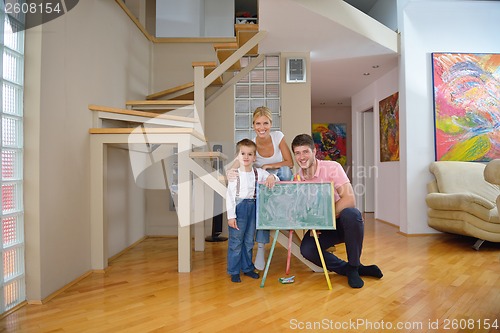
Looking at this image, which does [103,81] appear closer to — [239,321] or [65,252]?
[65,252]

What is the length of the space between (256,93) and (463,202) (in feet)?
8.30

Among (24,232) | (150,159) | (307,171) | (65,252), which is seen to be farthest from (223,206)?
(24,232)

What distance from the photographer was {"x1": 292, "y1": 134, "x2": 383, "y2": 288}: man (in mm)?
2406

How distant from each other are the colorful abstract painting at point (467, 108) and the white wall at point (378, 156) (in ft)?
2.16

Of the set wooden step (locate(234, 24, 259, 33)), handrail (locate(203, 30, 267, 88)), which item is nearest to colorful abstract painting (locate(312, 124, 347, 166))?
handrail (locate(203, 30, 267, 88))

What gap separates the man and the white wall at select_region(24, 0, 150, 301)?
1554 mm

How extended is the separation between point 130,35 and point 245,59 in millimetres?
1361

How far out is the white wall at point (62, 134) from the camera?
204cm

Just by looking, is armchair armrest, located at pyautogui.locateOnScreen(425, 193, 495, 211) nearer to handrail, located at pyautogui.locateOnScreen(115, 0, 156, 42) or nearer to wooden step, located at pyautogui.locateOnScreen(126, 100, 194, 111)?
wooden step, located at pyautogui.locateOnScreen(126, 100, 194, 111)

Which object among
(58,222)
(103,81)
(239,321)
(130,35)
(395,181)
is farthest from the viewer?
(395,181)

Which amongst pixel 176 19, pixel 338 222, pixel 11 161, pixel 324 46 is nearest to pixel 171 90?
pixel 176 19

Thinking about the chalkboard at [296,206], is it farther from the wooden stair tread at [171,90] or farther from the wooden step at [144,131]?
the wooden stair tread at [171,90]

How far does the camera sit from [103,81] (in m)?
3.03

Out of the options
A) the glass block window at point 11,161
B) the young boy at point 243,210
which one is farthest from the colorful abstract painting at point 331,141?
the glass block window at point 11,161
